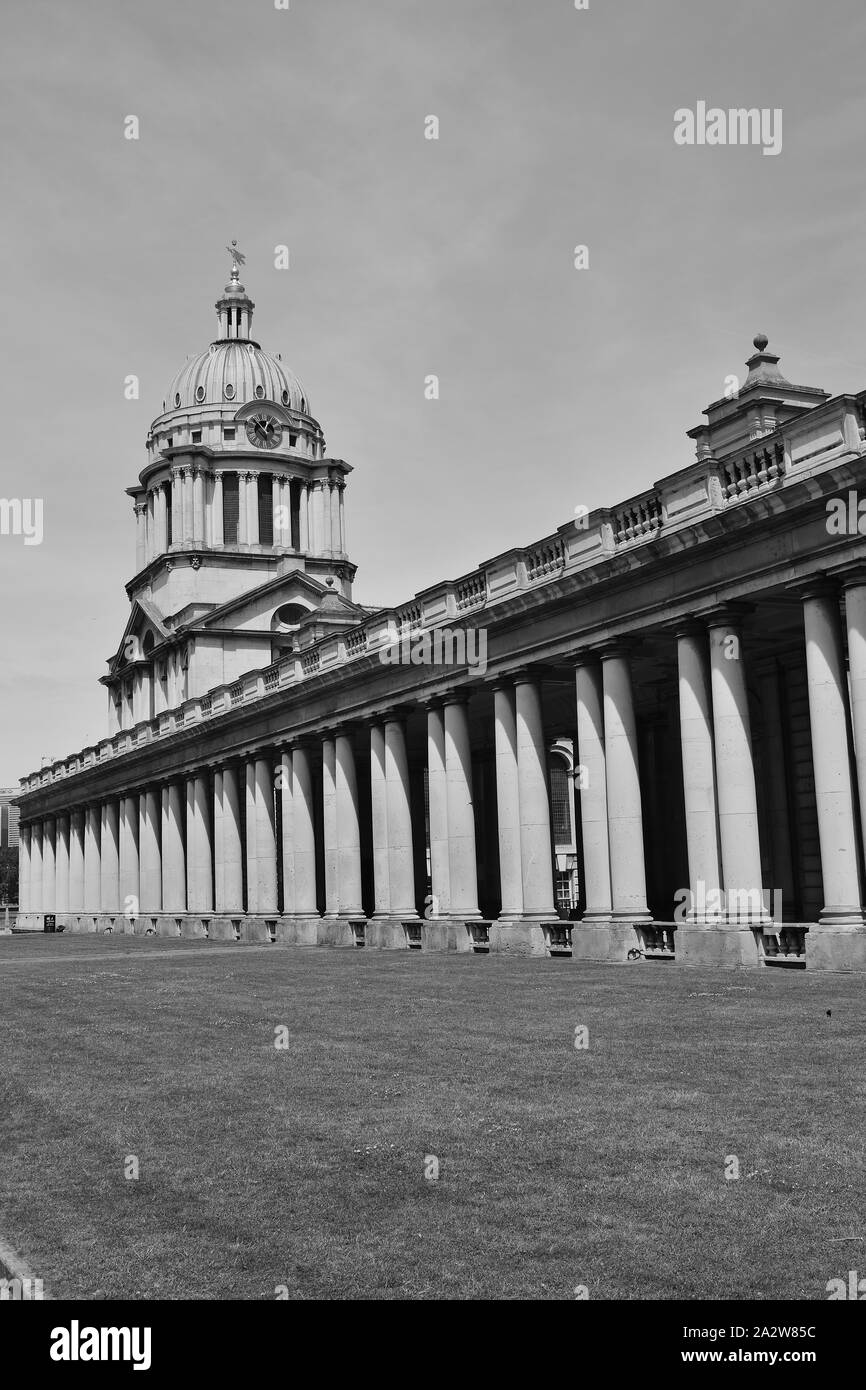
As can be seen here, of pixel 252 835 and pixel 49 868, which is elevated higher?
pixel 49 868

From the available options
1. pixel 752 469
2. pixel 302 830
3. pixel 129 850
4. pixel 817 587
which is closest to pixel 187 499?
pixel 129 850

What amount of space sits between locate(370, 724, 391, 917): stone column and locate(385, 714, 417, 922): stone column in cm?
19

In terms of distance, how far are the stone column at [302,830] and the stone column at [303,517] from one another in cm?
3709

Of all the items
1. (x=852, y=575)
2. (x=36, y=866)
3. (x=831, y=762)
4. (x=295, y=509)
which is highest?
(x=295, y=509)

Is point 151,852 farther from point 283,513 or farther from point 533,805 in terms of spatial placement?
point 533,805

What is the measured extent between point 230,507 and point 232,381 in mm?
9089

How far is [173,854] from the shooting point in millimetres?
66625

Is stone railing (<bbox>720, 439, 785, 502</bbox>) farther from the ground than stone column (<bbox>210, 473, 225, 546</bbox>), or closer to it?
closer to it

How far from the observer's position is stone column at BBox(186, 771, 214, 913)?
206ft

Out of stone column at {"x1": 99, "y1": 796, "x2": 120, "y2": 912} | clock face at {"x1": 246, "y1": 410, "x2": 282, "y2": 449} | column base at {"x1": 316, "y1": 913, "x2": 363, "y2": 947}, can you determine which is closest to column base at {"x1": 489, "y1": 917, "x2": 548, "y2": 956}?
column base at {"x1": 316, "y1": 913, "x2": 363, "y2": 947}

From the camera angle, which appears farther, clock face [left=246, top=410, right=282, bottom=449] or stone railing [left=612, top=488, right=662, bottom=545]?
clock face [left=246, top=410, right=282, bottom=449]

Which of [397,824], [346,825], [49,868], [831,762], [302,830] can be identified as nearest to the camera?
[831,762]

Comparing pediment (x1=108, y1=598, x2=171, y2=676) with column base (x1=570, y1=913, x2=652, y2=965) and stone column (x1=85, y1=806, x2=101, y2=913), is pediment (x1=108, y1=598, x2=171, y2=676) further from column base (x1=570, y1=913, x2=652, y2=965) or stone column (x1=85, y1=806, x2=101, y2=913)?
column base (x1=570, y1=913, x2=652, y2=965)

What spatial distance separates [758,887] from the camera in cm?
2769
